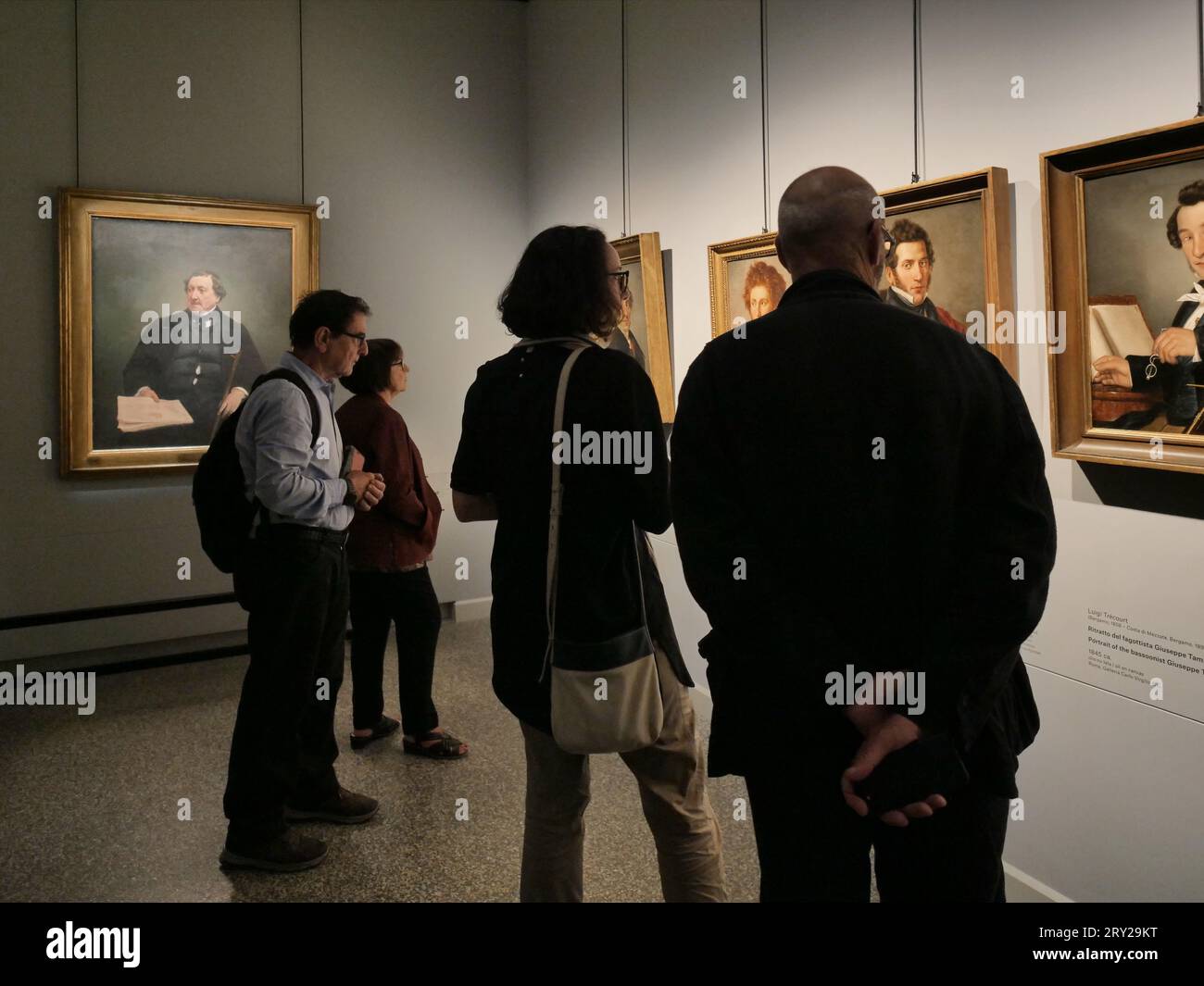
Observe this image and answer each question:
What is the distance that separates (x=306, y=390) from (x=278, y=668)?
102 cm

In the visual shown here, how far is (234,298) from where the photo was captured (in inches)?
250

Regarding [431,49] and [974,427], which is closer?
[974,427]

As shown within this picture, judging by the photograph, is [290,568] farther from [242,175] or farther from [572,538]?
[242,175]

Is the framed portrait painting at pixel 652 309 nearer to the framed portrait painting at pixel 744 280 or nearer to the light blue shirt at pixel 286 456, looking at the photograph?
the framed portrait painting at pixel 744 280

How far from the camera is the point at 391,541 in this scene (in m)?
4.34

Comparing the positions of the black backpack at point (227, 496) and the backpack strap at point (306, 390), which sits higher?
the backpack strap at point (306, 390)

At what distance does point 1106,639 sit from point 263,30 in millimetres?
6473

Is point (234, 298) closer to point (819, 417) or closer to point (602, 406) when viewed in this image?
point (602, 406)

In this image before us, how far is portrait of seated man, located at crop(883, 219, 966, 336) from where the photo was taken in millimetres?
3400

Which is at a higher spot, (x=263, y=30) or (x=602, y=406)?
(x=263, y=30)

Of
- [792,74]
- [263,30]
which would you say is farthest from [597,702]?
[263,30]

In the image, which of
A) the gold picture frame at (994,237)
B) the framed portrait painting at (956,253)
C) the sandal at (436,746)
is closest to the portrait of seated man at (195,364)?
the sandal at (436,746)

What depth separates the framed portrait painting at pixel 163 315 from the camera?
5.86 metres

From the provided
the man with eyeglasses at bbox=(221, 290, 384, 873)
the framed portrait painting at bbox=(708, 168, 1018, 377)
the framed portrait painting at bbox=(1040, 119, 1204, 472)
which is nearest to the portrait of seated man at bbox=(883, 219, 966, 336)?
the framed portrait painting at bbox=(708, 168, 1018, 377)
